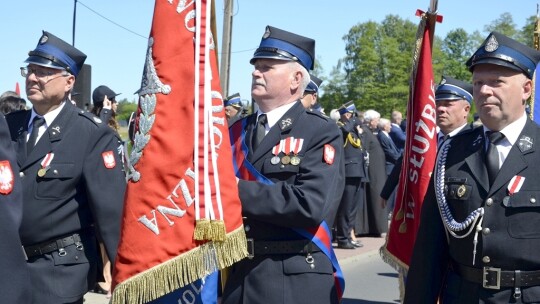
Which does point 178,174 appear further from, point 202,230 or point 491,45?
point 491,45

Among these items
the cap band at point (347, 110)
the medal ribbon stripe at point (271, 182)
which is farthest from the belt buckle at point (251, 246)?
the cap band at point (347, 110)

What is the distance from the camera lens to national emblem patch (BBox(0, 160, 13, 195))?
305 cm

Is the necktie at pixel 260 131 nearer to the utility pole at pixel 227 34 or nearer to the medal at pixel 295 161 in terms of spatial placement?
the medal at pixel 295 161

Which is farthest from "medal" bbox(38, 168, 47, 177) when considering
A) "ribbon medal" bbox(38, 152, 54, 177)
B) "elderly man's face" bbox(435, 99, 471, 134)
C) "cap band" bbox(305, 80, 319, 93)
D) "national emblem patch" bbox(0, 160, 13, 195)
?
"elderly man's face" bbox(435, 99, 471, 134)

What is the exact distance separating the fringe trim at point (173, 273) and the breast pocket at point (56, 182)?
1.33 meters

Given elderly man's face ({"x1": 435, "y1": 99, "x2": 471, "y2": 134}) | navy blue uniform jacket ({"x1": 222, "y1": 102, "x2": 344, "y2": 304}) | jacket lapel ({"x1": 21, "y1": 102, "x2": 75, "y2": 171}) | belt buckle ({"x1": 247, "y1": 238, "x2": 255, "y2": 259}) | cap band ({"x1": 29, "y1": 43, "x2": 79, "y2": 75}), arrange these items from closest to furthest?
1. navy blue uniform jacket ({"x1": 222, "y1": 102, "x2": 344, "y2": 304})
2. belt buckle ({"x1": 247, "y1": 238, "x2": 255, "y2": 259})
3. jacket lapel ({"x1": 21, "y1": 102, "x2": 75, "y2": 171})
4. cap band ({"x1": 29, "y1": 43, "x2": 79, "y2": 75})
5. elderly man's face ({"x1": 435, "y1": 99, "x2": 471, "y2": 134})

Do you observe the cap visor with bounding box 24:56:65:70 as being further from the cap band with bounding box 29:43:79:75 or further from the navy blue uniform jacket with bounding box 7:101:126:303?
the navy blue uniform jacket with bounding box 7:101:126:303

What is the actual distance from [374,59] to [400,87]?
A: 466 cm

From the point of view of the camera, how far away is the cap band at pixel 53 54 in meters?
5.44

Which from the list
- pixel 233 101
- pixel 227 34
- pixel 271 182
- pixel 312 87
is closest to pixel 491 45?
pixel 271 182

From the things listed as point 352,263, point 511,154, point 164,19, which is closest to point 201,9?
point 164,19

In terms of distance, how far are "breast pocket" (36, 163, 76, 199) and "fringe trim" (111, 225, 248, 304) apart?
52.5 inches

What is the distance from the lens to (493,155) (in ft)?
13.7

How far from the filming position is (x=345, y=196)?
14.1 m
